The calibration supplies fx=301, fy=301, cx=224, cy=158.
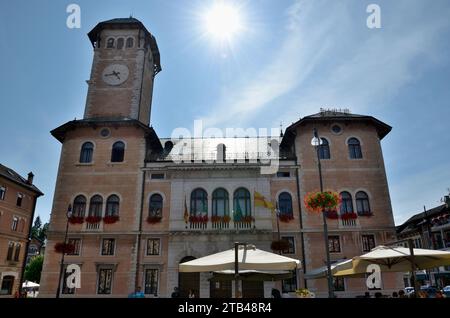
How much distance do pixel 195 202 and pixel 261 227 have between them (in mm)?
5424

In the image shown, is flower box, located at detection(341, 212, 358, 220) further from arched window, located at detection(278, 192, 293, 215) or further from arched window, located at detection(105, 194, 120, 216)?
arched window, located at detection(105, 194, 120, 216)

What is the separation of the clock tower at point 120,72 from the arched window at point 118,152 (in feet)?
8.76

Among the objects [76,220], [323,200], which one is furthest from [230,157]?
[323,200]

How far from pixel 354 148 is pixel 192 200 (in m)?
13.9

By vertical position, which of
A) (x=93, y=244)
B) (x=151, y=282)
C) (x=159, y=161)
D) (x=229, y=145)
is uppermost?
(x=229, y=145)

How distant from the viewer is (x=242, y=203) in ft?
76.7

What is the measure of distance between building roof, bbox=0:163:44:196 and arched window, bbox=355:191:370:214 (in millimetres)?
34750

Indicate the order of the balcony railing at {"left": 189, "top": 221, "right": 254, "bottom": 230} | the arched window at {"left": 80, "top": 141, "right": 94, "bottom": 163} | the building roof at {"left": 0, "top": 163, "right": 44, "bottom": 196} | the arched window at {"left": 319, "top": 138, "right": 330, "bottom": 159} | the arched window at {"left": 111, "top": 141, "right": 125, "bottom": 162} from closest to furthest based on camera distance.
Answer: the balcony railing at {"left": 189, "top": 221, "right": 254, "bottom": 230} → the arched window at {"left": 319, "top": 138, "right": 330, "bottom": 159} → the arched window at {"left": 111, "top": 141, "right": 125, "bottom": 162} → the arched window at {"left": 80, "top": 141, "right": 94, "bottom": 163} → the building roof at {"left": 0, "top": 163, "right": 44, "bottom": 196}

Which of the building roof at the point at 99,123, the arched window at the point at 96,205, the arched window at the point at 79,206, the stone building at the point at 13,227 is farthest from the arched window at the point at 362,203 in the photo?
the stone building at the point at 13,227

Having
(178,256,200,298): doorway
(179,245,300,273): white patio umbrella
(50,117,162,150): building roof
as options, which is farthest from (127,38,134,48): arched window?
(179,245,300,273): white patio umbrella

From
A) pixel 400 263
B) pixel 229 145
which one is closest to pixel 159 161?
pixel 229 145

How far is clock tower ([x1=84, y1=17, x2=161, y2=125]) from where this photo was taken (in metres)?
27.6

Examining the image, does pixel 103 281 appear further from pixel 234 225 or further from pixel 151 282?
pixel 234 225

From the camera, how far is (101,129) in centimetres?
2581
